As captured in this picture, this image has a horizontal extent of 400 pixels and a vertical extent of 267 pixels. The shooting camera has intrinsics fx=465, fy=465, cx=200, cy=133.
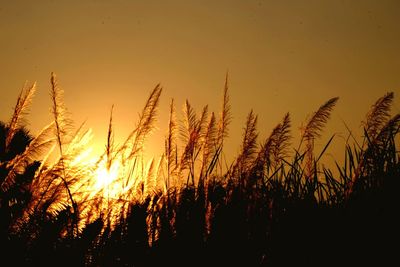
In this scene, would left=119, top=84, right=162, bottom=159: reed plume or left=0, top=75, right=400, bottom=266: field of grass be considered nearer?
left=0, top=75, right=400, bottom=266: field of grass

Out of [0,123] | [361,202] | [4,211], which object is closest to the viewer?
[361,202]

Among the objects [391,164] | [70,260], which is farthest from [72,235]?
[391,164]

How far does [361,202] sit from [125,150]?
192 centimetres

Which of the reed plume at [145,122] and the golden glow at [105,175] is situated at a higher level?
the reed plume at [145,122]

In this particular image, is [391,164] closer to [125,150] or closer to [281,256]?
[281,256]

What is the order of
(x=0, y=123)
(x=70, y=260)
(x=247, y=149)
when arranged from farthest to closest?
→ (x=0, y=123) → (x=247, y=149) → (x=70, y=260)

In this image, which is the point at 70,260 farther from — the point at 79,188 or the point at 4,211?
the point at 79,188

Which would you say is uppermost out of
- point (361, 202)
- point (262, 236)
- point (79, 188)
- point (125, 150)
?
point (125, 150)

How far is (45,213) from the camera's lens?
315 centimetres

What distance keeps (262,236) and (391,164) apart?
1108mm

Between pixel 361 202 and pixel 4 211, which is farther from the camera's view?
pixel 4 211

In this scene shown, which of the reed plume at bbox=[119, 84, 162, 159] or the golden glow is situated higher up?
the reed plume at bbox=[119, 84, 162, 159]

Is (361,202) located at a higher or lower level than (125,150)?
lower

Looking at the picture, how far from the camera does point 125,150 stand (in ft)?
12.6
